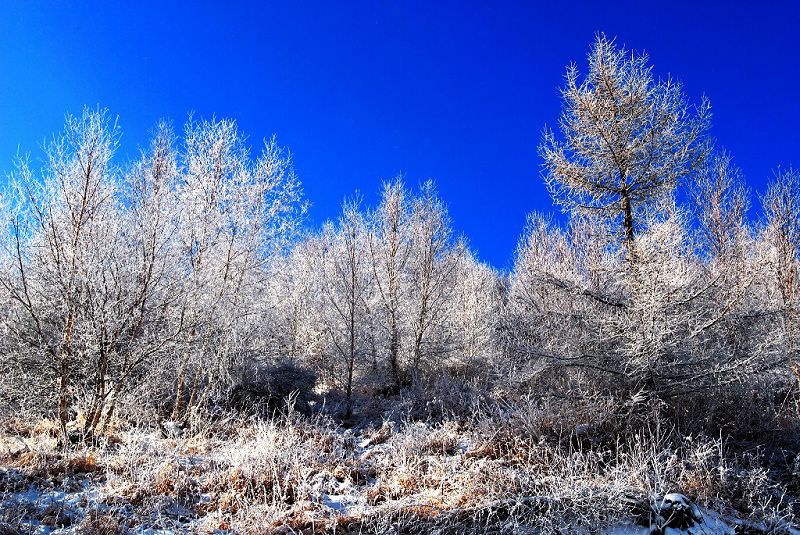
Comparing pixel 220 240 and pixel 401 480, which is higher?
pixel 220 240

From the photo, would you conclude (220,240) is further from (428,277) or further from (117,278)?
(428,277)

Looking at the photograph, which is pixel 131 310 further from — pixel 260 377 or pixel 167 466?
pixel 260 377

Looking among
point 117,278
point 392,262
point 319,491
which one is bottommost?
point 319,491

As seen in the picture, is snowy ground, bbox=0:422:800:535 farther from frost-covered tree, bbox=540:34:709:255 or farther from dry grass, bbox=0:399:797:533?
frost-covered tree, bbox=540:34:709:255

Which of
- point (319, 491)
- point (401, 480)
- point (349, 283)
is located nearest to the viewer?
point (319, 491)

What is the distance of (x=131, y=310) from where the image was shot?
25.4 ft

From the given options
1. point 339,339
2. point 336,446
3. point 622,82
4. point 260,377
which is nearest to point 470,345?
point 339,339

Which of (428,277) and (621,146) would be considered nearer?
(621,146)

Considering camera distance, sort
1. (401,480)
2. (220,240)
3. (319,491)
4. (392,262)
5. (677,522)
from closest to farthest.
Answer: (677,522), (319,491), (401,480), (220,240), (392,262)

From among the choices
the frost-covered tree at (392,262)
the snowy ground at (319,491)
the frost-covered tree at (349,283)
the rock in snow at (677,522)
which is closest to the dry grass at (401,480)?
the snowy ground at (319,491)

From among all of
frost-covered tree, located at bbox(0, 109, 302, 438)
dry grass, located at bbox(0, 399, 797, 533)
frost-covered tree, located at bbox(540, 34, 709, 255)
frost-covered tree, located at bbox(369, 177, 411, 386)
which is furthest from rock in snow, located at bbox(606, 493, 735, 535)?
frost-covered tree, located at bbox(369, 177, 411, 386)

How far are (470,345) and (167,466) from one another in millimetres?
13531

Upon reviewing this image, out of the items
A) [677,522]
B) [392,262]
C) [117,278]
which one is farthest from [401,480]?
[392,262]

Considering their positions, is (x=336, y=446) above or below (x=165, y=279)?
below
